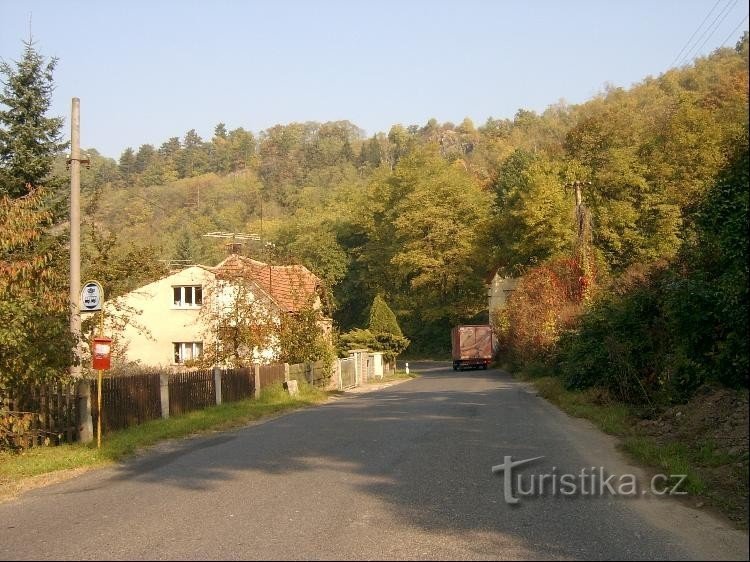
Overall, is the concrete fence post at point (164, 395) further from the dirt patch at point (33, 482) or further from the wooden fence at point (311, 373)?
the wooden fence at point (311, 373)

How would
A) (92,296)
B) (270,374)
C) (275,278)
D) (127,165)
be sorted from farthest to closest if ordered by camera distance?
1. (127,165)
2. (275,278)
3. (270,374)
4. (92,296)

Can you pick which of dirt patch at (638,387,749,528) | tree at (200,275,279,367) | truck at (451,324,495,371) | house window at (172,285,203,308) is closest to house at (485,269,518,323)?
truck at (451,324,495,371)

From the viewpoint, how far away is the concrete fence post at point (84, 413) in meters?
15.6

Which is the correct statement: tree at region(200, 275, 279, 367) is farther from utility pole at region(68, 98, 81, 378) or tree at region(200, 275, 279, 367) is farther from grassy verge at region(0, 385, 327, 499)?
utility pole at region(68, 98, 81, 378)

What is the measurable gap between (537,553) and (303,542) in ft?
6.97

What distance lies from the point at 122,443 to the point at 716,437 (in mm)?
10767

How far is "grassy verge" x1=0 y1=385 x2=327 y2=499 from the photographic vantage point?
12.9 metres

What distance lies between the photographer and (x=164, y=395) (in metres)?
19.6

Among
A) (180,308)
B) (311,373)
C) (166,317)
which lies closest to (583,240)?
(311,373)

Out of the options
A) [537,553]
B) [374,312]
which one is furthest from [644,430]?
[374,312]

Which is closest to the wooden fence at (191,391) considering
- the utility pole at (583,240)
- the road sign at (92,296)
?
the road sign at (92,296)

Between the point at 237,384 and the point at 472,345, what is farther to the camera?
the point at 472,345

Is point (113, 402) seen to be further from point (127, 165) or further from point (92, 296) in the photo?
point (127, 165)

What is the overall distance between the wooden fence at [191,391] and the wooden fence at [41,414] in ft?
15.1
